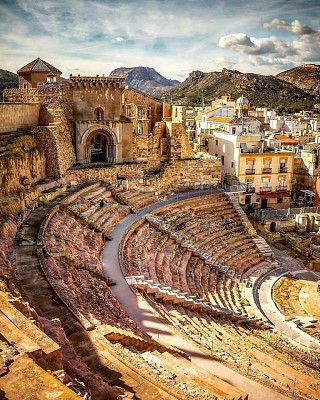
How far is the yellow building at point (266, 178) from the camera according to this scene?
31.7 metres

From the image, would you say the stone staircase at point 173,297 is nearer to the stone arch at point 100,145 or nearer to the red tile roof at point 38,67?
the stone arch at point 100,145

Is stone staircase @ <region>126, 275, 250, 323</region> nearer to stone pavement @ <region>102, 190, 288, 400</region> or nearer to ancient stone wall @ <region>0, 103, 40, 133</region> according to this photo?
stone pavement @ <region>102, 190, 288, 400</region>

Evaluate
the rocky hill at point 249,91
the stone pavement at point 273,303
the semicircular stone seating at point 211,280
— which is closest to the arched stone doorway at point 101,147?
the semicircular stone seating at point 211,280

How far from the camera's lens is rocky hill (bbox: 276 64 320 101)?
10525 centimetres

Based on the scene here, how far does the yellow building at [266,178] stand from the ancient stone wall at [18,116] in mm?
15172

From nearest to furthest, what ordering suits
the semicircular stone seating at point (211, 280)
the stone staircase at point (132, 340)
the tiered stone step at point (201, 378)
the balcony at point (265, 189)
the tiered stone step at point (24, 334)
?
the tiered stone step at point (24, 334)
the tiered stone step at point (201, 378)
the stone staircase at point (132, 340)
the semicircular stone seating at point (211, 280)
the balcony at point (265, 189)

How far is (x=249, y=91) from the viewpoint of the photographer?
9138 centimetres

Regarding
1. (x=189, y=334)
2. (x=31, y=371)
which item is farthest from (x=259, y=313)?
(x=31, y=371)

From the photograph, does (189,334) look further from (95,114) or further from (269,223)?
(95,114)

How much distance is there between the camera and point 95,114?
96.0 ft

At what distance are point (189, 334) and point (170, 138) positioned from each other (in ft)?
66.3

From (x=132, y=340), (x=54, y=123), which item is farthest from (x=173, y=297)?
(x=54, y=123)

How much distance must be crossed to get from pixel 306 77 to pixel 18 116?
102 m

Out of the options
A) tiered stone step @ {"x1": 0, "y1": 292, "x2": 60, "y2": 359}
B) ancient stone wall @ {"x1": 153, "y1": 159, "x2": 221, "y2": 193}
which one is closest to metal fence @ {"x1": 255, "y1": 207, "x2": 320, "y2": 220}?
ancient stone wall @ {"x1": 153, "y1": 159, "x2": 221, "y2": 193}
